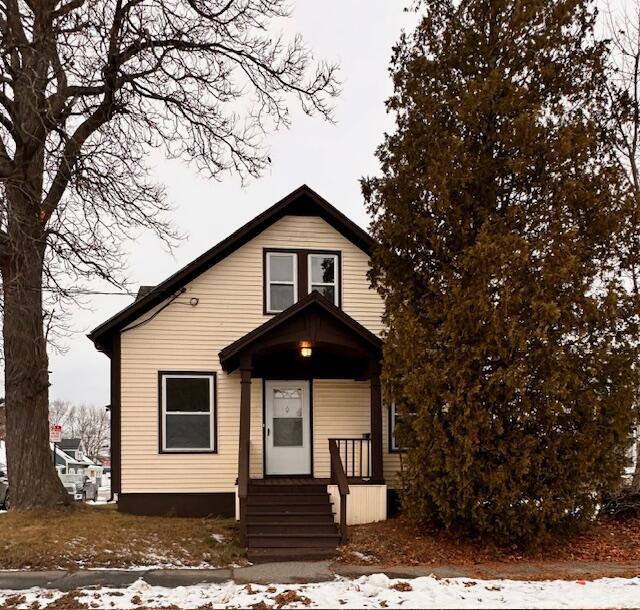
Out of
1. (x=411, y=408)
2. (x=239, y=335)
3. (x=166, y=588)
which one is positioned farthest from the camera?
(x=239, y=335)

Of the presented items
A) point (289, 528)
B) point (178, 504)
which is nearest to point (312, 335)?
point (289, 528)

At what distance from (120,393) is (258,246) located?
392 cm

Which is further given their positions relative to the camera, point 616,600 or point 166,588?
point 166,588

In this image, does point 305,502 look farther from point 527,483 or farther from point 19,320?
point 19,320

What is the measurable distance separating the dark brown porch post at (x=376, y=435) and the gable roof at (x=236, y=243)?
9.29 feet

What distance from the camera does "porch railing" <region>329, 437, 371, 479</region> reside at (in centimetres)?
1268

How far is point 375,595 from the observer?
7.52 m

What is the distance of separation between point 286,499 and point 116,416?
384 cm

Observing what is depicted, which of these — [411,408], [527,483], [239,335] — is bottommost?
[527,483]

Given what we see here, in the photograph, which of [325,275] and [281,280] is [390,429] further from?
[281,280]

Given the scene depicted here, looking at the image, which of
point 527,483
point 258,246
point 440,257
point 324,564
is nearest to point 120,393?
point 258,246

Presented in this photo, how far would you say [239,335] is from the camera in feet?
44.2

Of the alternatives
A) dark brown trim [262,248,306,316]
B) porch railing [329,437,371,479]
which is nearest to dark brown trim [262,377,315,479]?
porch railing [329,437,371,479]

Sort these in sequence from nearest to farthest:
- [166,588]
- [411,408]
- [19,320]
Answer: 1. [166,588]
2. [411,408]
3. [19,320]
